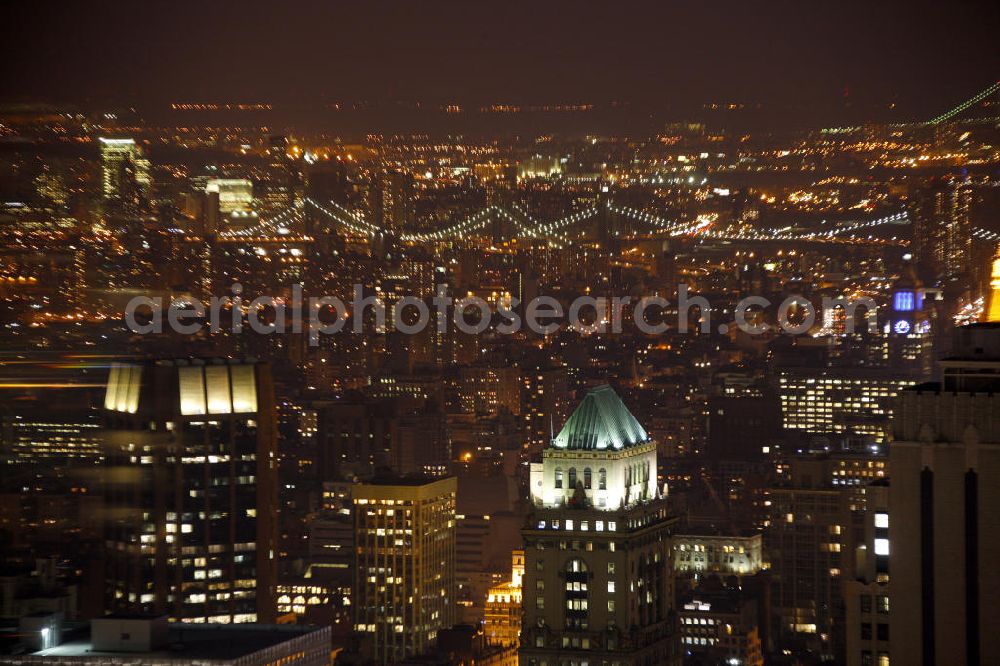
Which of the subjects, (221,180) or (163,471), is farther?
(221,180)

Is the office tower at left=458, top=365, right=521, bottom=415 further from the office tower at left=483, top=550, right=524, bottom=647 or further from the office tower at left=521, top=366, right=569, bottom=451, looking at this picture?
the office tower at left=483, top=550, right=524, bottom=647

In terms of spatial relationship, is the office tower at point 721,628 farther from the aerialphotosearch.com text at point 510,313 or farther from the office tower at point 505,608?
the aerialphotosearch.com text at point 510,313

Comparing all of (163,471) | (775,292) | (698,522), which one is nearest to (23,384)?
(163,471)

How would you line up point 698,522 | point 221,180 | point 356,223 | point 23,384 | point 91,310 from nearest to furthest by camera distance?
point 23,384, point 91,310, point 221,180, point 698,522, point 356,223

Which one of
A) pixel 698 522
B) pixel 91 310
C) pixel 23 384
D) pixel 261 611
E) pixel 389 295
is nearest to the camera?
pixel 23 384

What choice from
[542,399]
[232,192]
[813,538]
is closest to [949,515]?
[232,192]

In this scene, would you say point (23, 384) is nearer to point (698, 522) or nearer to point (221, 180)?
point (221, 180)

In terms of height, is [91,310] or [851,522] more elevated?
[91,310]
